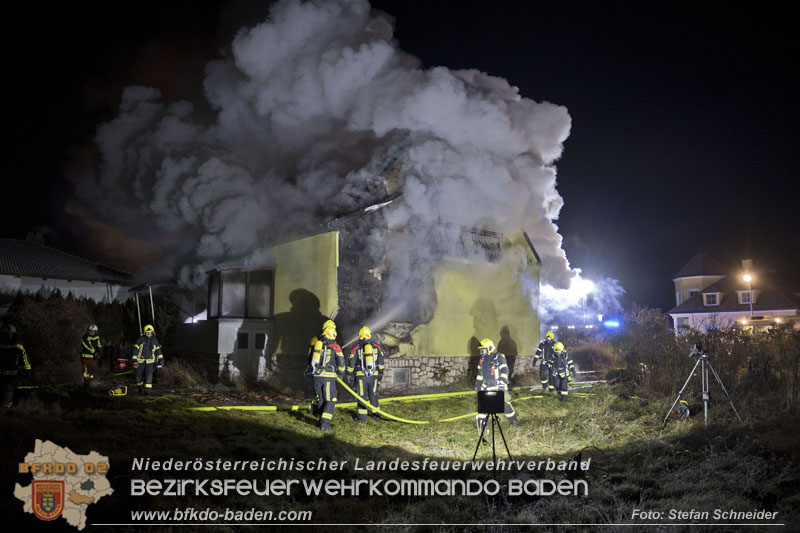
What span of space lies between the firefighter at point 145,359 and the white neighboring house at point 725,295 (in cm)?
3770

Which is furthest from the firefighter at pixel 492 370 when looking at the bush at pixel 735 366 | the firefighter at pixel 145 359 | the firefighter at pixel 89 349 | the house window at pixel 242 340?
the firefighter at pixel 89 349

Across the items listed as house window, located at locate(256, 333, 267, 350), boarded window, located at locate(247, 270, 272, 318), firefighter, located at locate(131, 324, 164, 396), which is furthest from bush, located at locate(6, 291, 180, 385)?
boarded window, located at locate(247, 270, 272, 318)

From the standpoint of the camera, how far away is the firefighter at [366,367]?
11992mm

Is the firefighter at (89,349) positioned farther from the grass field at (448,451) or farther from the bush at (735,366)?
the bush at (735,366)

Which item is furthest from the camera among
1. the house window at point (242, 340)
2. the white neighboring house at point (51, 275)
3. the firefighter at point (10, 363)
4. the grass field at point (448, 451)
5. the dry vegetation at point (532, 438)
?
the white neighboring house at point (51, 275)

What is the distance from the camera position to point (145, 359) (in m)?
13.9

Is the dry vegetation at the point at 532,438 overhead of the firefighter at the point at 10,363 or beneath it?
beneath

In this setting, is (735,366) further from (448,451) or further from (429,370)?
(448,451)

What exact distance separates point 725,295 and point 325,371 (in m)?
50.4

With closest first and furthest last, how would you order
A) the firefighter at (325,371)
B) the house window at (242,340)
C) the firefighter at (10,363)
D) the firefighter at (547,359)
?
the firefighter at (325,371), the firefighter at (10,363), the firefighter at (547,359), the house window at (242,340)

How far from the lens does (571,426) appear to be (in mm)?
11117

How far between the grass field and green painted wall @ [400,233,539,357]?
15.0 feet

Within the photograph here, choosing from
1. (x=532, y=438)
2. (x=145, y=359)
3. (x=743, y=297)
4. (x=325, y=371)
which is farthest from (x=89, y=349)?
(x=743, y=297)

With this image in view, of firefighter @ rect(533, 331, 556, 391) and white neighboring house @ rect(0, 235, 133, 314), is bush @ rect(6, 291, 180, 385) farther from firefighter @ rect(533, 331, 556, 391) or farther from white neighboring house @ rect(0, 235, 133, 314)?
firefighter @ rect(533, 331, 556, 391)
